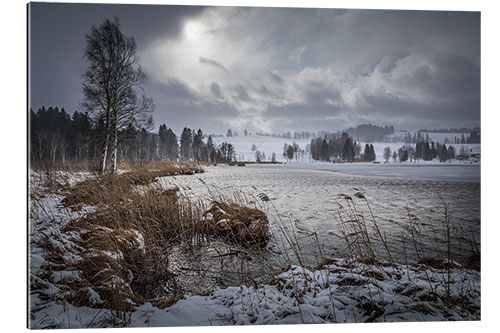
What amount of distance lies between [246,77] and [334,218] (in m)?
1.73

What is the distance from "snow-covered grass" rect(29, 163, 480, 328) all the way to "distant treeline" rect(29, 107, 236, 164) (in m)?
0.89

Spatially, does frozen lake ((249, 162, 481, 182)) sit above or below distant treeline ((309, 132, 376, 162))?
below

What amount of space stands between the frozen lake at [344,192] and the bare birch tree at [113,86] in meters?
0.73

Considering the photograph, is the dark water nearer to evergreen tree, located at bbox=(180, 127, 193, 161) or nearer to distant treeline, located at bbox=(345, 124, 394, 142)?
evergreen tree, located at bbox=(180, 127, 193, 161)

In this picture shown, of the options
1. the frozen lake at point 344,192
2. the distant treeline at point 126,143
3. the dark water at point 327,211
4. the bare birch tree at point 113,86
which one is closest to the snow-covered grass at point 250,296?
the dark water at point 327,211

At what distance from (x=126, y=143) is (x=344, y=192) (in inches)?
94.7

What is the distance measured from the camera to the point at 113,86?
9.16 ft

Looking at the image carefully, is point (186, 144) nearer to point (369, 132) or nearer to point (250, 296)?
point (250, 296)

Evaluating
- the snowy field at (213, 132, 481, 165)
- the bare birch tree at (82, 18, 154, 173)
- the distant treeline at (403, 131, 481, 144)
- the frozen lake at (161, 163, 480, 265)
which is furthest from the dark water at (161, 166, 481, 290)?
the bare birch tree at (82, 18, 154, 173)

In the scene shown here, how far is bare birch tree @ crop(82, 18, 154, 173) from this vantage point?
2.49m

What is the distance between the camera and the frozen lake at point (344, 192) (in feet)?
8.18

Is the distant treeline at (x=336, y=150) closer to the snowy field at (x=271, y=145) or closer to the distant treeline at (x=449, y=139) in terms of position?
the snowy field at (x=271, y=145)
